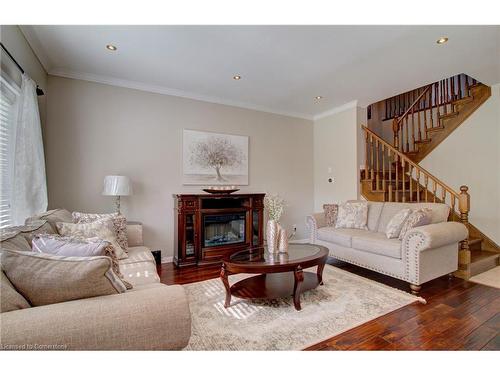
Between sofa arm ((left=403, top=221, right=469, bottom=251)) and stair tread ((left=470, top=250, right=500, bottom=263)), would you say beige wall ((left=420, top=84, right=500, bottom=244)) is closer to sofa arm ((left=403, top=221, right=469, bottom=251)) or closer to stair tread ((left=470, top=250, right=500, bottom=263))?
stair tread ((left=470, top=250, right=500, bottom=263))

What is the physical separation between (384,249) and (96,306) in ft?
9.20

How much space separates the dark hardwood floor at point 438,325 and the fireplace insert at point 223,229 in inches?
89.0

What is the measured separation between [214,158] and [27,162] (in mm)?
2389

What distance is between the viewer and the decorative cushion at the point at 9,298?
0.89 metres

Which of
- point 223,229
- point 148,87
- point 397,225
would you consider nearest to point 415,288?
point 397,225

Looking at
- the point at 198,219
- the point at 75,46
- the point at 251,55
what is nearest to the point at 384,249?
the point at 198,219

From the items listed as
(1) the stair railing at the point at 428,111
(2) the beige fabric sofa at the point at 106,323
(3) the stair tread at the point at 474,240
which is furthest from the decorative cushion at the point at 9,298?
(1) the stair railing at the point at 428,111

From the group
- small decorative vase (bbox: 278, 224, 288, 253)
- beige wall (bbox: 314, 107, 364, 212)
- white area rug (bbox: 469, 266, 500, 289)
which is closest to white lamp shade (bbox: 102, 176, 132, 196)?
small decorative vase (bbox: 278, 224, 288, 253)

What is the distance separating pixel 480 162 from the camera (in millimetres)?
3969

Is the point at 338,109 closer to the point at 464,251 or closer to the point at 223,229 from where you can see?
the point at 464,251

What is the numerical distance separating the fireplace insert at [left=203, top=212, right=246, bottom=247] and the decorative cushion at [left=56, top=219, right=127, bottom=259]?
142 cm

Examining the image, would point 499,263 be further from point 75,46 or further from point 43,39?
point 43,39

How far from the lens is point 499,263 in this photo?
3.49 metres

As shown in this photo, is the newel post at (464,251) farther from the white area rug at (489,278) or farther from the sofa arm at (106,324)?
the sofa arm at (106,324)
